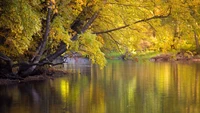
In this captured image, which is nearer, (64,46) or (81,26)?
(64,46)

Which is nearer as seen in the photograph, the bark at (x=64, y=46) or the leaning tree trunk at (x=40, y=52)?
the leaning tree trunk at (x=40, y=52)

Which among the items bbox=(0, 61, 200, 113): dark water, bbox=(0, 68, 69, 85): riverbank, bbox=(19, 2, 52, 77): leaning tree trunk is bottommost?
bbox=(0, 61, 200, 113): dark water

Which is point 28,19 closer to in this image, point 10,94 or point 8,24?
point 8,24

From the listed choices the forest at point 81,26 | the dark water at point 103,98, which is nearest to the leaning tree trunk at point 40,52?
the forest at point 81,26

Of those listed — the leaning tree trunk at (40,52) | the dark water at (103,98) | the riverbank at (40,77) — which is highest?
the leaning tree trunk at (40,52)

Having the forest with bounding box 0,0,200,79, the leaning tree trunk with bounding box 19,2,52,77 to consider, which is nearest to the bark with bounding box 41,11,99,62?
the forest with bounding box 0,0,200,79

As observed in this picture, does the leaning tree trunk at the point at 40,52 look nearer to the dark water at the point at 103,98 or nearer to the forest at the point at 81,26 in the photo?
the forest at the point at 81,26

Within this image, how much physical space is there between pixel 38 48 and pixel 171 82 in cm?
735

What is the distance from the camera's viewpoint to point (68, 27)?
80.6ft

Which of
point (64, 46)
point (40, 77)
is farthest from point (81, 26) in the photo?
point (40, 77)

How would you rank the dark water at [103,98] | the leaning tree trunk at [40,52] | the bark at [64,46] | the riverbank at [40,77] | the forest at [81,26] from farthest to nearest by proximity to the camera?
the bark at [64,46]
the riverbank at [40,77]
the leaning tree trunk at [40,52]
the forest at [81,26]
the dark water at [103,98]

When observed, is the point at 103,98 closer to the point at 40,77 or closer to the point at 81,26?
the point at 81,26

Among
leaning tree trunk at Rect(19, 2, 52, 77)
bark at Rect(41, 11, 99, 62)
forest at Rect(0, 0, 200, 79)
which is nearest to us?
forest at Rect(0, 0, 200, 79)

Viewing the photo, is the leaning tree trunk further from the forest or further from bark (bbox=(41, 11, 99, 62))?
bark (bbox=(41, 11, 99, 62))
